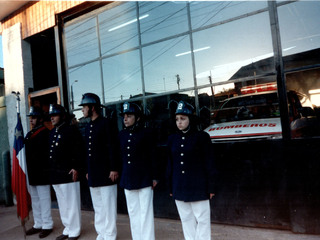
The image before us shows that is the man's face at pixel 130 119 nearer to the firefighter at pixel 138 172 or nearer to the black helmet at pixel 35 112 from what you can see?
the firefighter at pixel 138 172

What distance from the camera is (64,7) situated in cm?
591

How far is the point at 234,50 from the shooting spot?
15.2 ft

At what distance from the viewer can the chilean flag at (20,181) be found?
14.3 feet

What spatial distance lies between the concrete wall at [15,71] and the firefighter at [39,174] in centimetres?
217

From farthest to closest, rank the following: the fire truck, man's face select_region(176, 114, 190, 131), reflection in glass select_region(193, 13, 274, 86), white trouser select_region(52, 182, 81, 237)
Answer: reflection in glass select_region(193, 13, 274, 86), white trouser select_region(52, 182, 81, 237), the fire truck, man's face select_region(176, 114, 190, 131)

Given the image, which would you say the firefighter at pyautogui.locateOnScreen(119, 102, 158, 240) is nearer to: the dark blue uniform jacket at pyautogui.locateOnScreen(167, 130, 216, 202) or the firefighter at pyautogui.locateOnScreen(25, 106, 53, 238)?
the dark blue uniform jacket at pyautogui.locateOnScreen(167, 130, 216, 202)

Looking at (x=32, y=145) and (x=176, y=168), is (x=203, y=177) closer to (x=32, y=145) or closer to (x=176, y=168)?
(x=176, y=168)

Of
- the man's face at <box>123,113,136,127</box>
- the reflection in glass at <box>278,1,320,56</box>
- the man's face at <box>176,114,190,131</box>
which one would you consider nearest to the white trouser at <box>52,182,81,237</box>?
the man's face at <box>123,113,136,127</box>

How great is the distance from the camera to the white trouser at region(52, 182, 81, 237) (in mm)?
4008

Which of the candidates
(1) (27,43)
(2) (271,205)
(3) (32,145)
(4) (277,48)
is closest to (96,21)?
(1) (27,43)

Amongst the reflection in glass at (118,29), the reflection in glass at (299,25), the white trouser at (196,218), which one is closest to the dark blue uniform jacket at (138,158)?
the white trouser at (196,218)

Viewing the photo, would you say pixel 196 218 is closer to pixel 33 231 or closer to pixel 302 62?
pixel 302 62

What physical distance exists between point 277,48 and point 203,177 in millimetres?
2398

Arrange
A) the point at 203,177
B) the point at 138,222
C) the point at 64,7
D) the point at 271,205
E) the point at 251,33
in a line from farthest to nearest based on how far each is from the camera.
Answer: the point at 64,7, the point at 251,33, the point at 271,205, the point at 138,222, the point at 203,177
